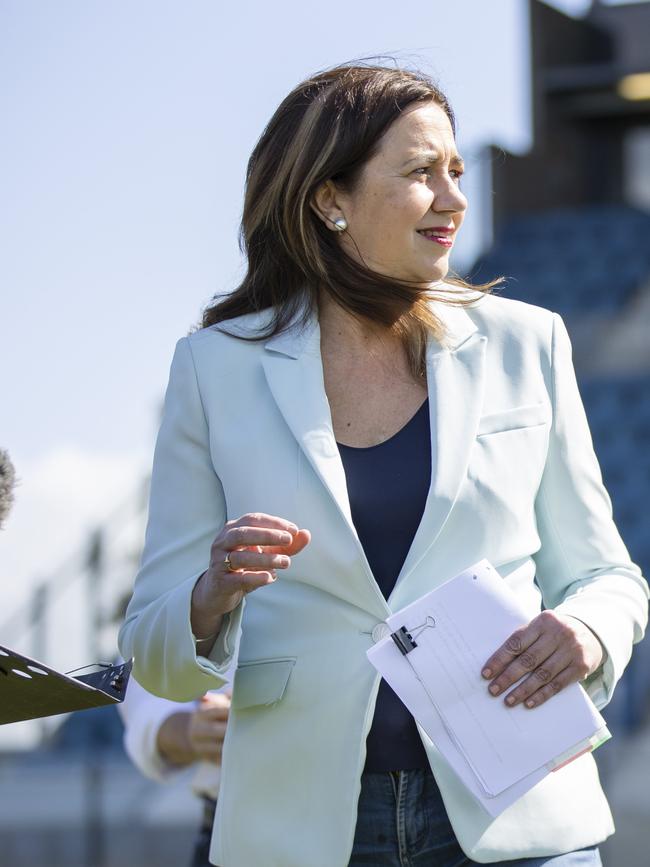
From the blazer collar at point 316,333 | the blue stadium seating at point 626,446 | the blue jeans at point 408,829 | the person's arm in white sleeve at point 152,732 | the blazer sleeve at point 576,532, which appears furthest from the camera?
the blue stadium seating at point 626,446

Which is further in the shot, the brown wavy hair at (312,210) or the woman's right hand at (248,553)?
the brown wavy hair at (312,210)

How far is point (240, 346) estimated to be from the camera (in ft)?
8.69

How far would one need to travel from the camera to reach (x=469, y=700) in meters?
2.22

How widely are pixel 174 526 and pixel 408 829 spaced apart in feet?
2.02

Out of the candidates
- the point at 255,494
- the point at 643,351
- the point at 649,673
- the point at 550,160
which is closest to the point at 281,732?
the point at 255,494

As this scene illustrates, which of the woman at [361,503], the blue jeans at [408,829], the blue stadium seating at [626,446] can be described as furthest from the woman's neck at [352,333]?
the blue stadium seating at [626,446]

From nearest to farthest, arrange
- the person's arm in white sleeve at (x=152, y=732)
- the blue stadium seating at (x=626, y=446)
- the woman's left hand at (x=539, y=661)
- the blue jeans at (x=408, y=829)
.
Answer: the woman's left hand at (x=539, y=661), the blue jeans at (x=408, y=829), the person's arm in white sleeve at (x=152, y=732), the blue stadium seating at (x=626, y=446)

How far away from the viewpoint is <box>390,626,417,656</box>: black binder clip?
2215 millimetres

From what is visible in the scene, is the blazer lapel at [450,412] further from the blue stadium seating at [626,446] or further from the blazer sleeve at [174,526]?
the blue stadium seating at [626,446]

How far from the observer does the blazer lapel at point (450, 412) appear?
2.38m

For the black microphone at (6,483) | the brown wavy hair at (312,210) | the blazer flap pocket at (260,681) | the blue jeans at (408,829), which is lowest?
the blue jeans at (408,829)

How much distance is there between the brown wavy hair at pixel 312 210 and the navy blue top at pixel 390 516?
0.19 m

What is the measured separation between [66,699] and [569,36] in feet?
51.4

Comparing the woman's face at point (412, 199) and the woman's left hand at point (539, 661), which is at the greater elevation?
the woman's face at point (412, 199)
